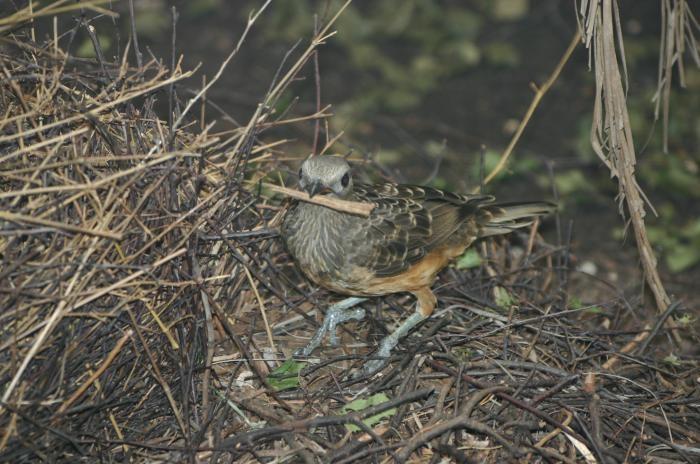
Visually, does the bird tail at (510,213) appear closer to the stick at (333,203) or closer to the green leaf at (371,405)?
the stick at (333,203)

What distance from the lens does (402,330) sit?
4.38 metres

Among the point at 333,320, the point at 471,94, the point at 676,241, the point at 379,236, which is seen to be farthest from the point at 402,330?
the point at 471,94

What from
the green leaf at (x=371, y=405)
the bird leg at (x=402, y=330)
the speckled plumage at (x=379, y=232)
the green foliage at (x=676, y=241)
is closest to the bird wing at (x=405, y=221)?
the speckled plumage at (x=379, y=232)

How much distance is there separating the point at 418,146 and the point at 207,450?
397 centimetres

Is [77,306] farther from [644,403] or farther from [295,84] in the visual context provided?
[295,84]

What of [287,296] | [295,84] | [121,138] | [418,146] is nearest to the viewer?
[121,138]

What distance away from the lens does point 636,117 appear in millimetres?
7293

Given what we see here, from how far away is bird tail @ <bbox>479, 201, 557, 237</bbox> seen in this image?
4957mm

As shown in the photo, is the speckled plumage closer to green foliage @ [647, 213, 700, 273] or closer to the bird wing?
the bird wing

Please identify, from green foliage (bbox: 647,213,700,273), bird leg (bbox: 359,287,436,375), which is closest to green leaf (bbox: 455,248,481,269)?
bird leg (bbox: 359,287,436,375)

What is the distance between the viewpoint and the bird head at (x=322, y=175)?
4.06 m

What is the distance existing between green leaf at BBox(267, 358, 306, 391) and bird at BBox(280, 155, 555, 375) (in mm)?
109

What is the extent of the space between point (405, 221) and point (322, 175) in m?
0.76

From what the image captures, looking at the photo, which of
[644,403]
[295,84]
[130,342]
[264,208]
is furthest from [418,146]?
[130,342]
